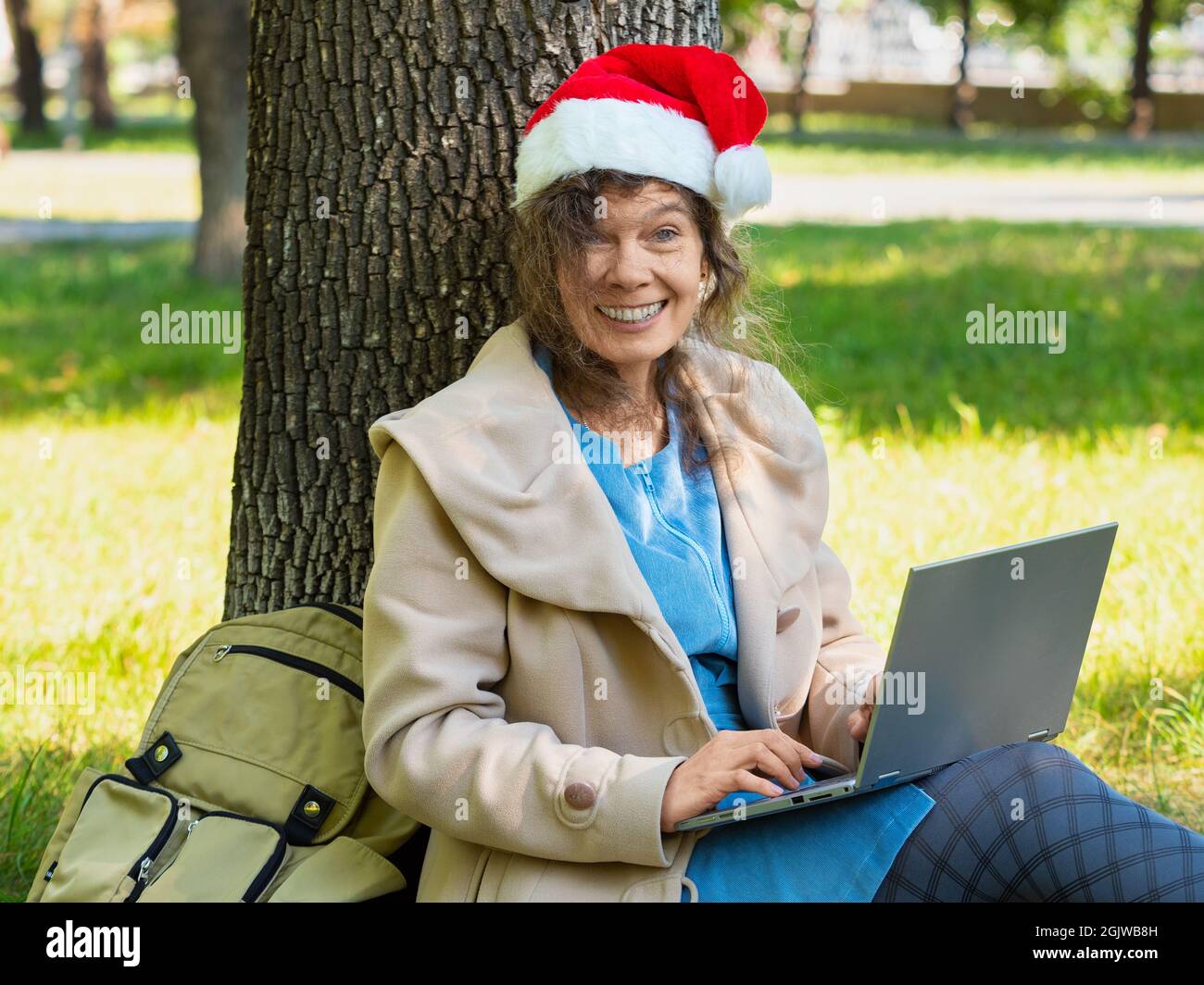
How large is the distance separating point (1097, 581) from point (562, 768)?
89 cm

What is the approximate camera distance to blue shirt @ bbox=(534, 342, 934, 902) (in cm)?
219

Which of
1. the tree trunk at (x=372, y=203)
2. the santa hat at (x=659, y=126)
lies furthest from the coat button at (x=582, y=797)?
the tree trunk at (x=372, y=203)

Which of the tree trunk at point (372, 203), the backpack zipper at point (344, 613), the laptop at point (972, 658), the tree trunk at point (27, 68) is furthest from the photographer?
the tree trunk at point (27, 68)

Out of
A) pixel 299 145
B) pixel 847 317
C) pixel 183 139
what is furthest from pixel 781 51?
pixel 299 145

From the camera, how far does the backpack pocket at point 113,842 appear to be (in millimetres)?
2227

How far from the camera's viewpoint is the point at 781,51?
117 ft

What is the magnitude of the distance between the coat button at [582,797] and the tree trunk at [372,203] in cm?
112

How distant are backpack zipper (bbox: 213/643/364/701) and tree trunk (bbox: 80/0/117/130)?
107 feet

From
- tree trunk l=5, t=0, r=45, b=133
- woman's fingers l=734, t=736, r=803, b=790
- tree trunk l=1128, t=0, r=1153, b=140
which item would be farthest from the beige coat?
tree trunk l=5, t=0, r=45, b=133

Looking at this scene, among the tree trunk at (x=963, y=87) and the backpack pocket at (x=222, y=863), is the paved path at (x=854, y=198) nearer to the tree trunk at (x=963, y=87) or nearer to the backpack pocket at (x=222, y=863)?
the backpack pocket at (x=222, y=863)

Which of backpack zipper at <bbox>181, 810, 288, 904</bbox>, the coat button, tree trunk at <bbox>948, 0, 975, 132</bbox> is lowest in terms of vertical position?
backpack zipper at <bbox>181, 810, 288, 904</bbox>

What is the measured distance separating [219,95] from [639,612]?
8.37 metres

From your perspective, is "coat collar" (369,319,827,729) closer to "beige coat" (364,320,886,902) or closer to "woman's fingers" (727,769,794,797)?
"beige coat" (364,320,886,902)
